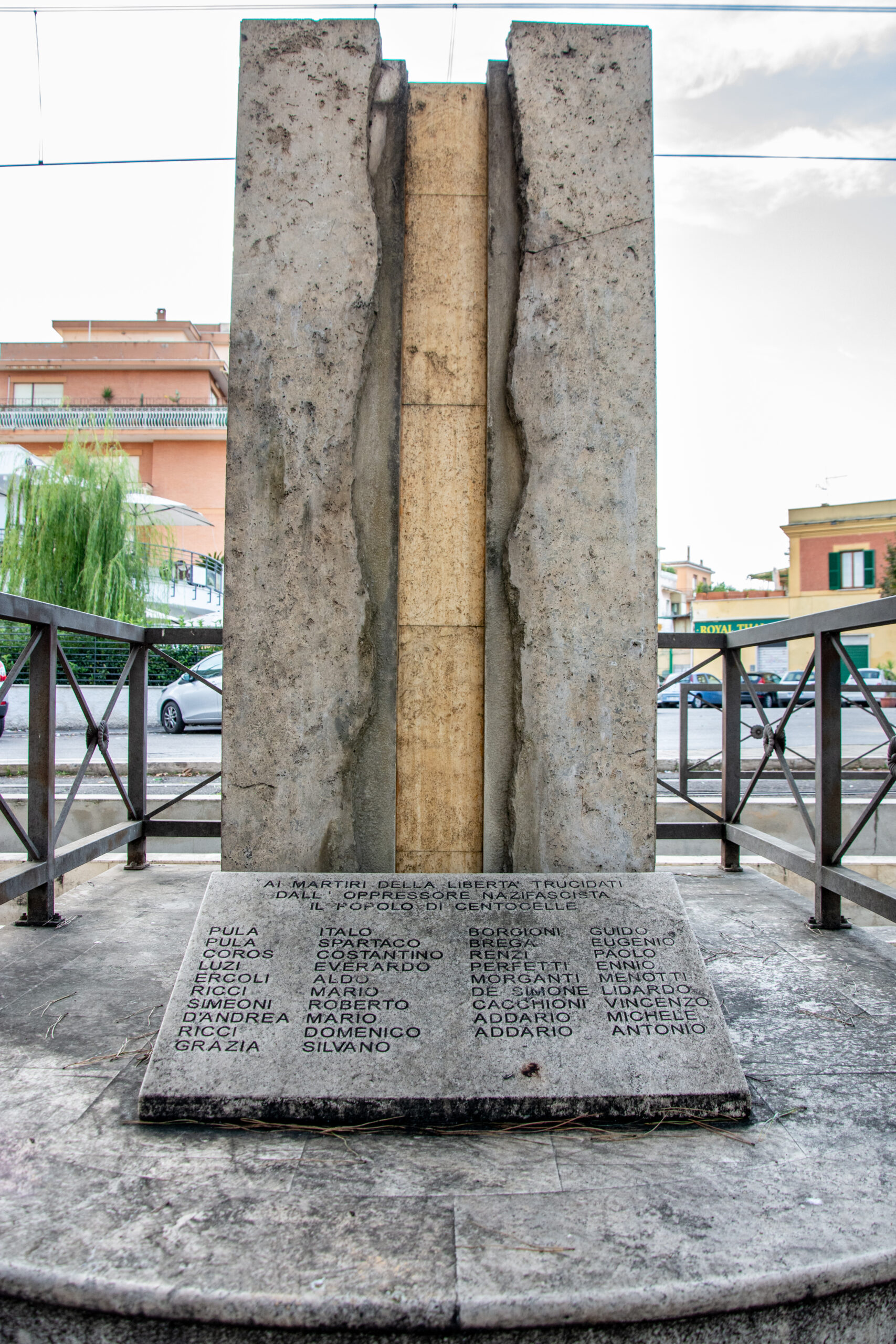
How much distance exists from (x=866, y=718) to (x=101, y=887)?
1979 centimetres

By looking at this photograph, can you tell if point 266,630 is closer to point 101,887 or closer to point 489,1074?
point 489,1074

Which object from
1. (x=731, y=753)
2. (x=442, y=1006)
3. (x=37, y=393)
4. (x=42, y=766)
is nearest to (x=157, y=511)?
(x=42, y=766)

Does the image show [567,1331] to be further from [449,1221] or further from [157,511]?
[157,511]

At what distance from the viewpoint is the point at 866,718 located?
2038cm

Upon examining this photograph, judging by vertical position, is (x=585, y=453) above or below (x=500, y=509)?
above

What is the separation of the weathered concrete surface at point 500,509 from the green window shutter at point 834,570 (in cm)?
3570

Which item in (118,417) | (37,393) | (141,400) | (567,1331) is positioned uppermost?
(37,393)

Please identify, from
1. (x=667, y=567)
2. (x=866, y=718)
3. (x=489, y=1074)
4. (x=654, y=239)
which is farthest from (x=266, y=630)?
(x=667, y=567)

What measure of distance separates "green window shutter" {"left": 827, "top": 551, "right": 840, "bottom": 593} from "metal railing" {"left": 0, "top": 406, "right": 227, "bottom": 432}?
83.9 feet

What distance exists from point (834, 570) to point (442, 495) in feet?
118

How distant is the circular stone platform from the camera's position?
61.7 inches

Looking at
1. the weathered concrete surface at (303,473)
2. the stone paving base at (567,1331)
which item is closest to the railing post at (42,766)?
the weathered concrete surface at (303,473)

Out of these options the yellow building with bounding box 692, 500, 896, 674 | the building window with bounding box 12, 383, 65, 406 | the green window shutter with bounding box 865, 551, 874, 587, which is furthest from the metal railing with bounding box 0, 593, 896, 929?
the building window with bounding box 12, 383, 65, 406

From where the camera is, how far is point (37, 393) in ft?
128
